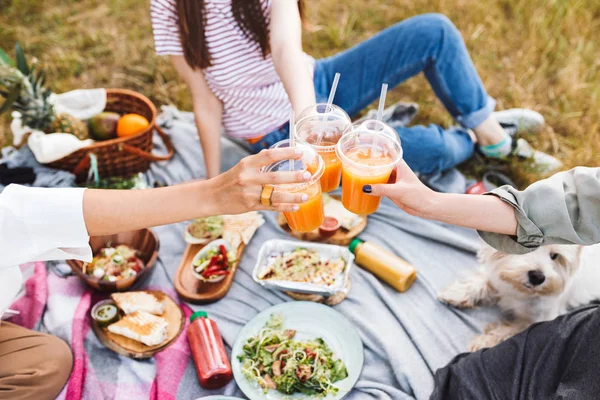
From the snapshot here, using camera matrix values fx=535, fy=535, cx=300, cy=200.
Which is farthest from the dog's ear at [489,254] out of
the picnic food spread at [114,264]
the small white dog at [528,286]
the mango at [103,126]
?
the mango at [103,126]

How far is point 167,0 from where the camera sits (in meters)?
2.65

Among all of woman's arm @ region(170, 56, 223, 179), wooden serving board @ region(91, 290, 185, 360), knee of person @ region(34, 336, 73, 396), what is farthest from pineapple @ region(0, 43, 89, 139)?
knee of person @ region(34, 336, 73, 396)

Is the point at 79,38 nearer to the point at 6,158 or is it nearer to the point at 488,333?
the point at 6,158

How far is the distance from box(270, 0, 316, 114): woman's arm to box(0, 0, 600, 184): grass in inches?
53.9

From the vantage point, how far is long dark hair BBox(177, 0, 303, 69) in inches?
102

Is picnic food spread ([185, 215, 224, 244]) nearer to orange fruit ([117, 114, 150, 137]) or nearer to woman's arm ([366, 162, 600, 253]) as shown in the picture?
orange fruit ([117, 114, 150, 137])

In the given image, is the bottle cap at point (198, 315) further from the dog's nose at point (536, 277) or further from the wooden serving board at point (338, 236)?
the dog's nose at point (536, 277)

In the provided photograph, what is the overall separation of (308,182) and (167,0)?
1524mm

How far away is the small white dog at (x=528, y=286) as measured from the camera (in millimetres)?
2201

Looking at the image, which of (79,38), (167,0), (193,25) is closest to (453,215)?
(193,25)

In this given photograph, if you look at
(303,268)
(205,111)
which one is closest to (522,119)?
(303,268)

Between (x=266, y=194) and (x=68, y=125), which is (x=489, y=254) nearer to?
(x=266, y=194)

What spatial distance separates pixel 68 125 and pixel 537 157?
2875 millimetres

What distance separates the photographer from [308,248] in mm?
2787
